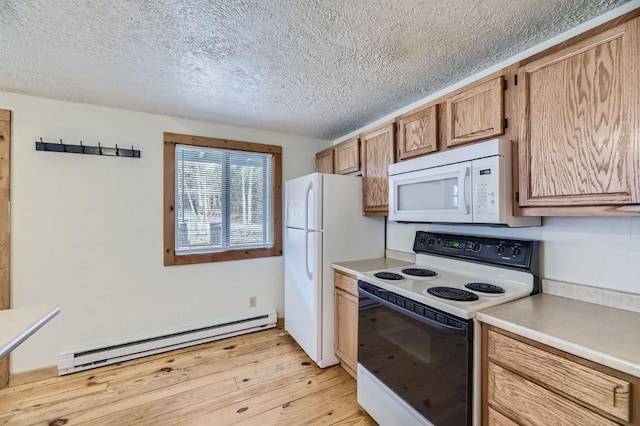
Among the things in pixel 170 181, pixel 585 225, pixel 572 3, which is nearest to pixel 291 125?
pixel 170 181

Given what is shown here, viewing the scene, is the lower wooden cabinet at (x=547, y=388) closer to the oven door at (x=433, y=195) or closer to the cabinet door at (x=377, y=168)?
the oven door at (x=433, y=195)

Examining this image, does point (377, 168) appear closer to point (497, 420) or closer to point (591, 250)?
point (591, 250)

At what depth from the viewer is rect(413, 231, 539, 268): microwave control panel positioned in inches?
63.7

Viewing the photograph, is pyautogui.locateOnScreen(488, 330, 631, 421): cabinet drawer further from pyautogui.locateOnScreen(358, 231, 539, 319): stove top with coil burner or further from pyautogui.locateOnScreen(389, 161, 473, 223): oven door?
pyautogui.locateOnScreen(389, 161, 473, 223): oven door

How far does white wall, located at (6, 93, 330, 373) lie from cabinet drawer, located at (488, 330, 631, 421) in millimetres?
2561

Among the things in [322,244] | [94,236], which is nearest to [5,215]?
[94,236]

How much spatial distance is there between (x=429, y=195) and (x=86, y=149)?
286 centimetres

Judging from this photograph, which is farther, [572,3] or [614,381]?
[572,3]

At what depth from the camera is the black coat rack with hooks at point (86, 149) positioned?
7.42 ft

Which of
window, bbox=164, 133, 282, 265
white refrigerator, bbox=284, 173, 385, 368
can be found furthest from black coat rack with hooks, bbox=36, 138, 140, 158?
white refrigerator, bbox=284, 173, 385, 368

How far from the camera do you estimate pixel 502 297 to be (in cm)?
145

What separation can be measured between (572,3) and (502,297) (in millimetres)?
1442

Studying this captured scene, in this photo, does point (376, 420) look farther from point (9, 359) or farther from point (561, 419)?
point (9, 359)

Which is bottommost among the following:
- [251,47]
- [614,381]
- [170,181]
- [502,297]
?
[614,381]
